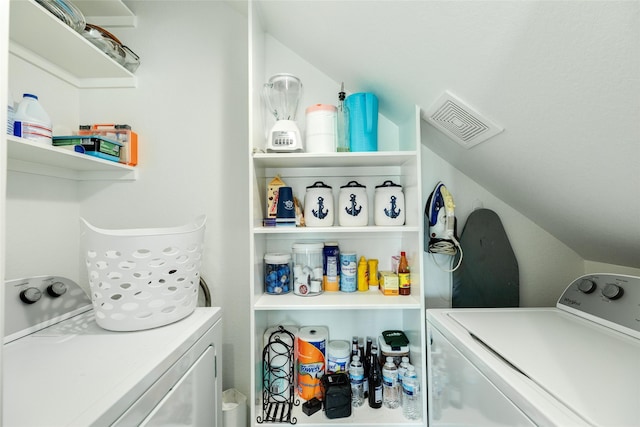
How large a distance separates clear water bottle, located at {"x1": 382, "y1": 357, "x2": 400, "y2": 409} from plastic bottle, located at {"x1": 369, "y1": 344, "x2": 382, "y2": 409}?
0.10ft

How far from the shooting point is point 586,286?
45.9 inches

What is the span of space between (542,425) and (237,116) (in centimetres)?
170

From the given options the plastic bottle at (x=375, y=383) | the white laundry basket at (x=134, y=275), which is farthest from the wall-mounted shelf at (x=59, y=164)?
the plastic bottle at (x=375, y=383)

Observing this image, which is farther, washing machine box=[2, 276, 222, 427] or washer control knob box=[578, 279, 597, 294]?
washer control knob box=[578, 279, 597, 294]

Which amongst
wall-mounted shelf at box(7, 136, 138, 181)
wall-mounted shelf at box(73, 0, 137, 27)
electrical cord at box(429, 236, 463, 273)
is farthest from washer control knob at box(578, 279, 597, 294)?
wall-mounted shelf at box(73, 0, 137, 27)

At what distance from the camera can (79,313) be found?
1144 millimetres

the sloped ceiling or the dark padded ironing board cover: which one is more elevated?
the sloped ceiling

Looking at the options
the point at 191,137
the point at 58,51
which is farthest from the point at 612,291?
the point at 58,51

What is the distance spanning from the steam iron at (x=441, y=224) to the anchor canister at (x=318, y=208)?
528 mm

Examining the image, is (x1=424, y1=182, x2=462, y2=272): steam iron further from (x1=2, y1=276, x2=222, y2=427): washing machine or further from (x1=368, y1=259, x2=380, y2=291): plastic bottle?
(x1=2, y1=276, x2=222, y2=427): washing machine

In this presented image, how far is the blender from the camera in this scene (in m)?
1.34

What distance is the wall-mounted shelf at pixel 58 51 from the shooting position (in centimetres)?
109

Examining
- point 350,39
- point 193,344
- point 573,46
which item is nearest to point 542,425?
point 573,46

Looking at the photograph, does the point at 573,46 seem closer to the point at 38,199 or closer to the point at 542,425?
the point at 542,425
